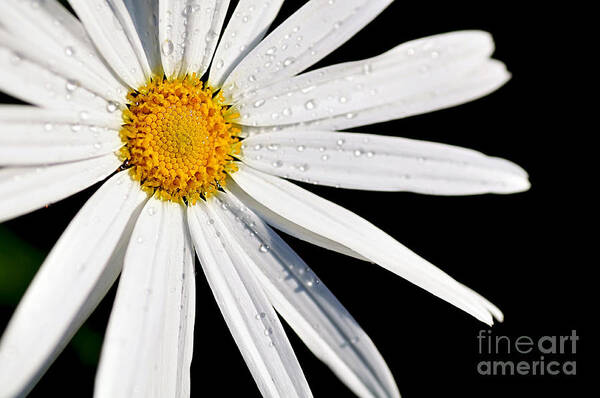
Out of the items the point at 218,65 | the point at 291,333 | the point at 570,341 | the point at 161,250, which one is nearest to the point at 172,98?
the point at 218,65

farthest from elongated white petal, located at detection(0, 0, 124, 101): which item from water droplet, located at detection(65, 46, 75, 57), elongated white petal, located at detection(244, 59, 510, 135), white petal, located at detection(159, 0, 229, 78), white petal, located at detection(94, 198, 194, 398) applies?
elongated white petal, located at detection(244, 59, 510, 135)

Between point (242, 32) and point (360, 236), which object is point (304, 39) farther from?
point (360, 236)

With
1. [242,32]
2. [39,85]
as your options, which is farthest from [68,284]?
[242,32]

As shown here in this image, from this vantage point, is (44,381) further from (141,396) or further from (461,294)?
(461,294)

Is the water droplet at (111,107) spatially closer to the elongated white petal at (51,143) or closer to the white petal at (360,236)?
the elongated white petal at (51,143)

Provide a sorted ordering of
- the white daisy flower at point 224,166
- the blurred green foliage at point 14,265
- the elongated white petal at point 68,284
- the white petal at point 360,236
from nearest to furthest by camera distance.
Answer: the elongated white petal at point 68,284
the white daisy flower at point 224,166
the white petal at point 360,236
the blurred green foliage at point 14,265

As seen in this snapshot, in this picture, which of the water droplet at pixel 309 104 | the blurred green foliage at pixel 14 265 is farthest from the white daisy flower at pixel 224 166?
the blurred green foliage at pixel 14 265
